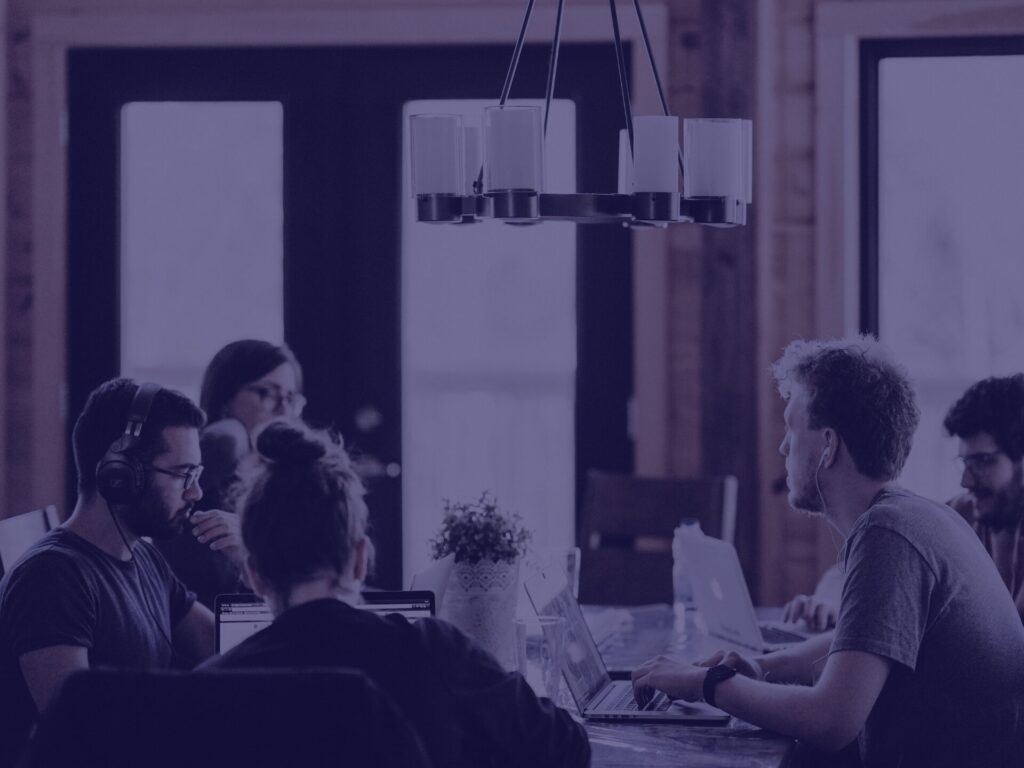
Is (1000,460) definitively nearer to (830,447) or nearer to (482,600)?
(830,447)

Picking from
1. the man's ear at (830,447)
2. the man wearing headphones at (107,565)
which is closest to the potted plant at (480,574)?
the man wearing headphones at (107,565)

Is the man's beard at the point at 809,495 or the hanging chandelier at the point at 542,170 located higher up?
the hanging chandelier at the point at 542,170

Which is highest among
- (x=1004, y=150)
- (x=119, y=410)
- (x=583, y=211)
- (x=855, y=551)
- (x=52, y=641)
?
(x=1004, y=150)

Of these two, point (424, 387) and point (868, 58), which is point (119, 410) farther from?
point (868, 58)

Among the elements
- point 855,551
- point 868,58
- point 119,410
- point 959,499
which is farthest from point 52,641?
point 868,58

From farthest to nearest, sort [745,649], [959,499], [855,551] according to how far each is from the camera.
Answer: [959,499]
[745,649]
[855,551]

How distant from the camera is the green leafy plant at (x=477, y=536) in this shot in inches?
92.3

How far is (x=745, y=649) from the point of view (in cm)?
265

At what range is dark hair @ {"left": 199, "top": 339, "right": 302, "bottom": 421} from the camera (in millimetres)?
3207

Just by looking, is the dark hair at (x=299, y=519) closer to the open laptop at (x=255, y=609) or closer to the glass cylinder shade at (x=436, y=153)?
the open laptop at (x=255, y=609)

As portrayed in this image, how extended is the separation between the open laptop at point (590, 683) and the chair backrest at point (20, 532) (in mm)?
1002

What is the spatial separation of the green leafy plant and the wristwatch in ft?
1.44

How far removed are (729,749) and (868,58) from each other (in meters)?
2.78

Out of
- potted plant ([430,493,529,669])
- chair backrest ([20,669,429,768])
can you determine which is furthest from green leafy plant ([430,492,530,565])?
chair backrest ([20,669,429,768])
